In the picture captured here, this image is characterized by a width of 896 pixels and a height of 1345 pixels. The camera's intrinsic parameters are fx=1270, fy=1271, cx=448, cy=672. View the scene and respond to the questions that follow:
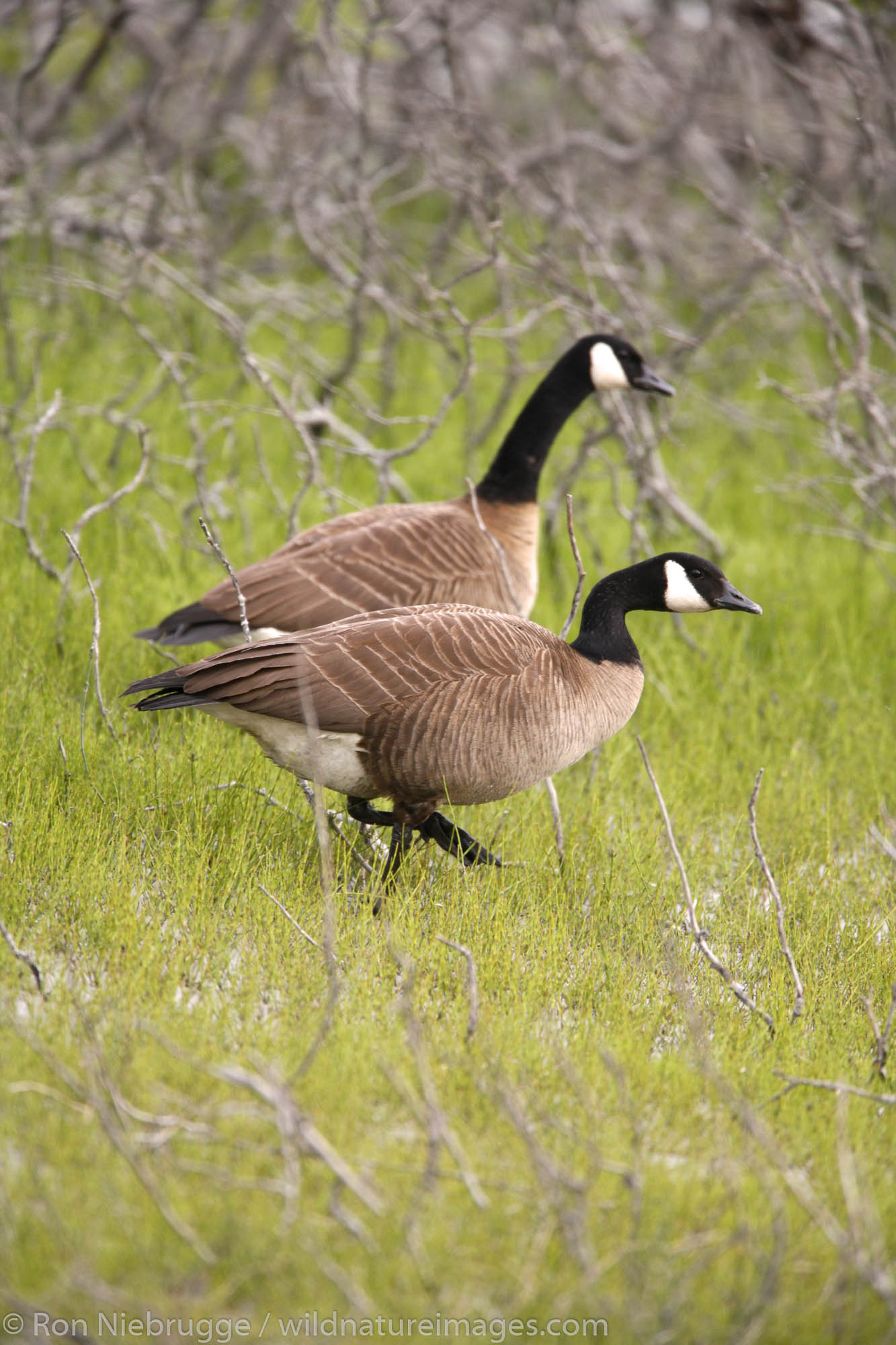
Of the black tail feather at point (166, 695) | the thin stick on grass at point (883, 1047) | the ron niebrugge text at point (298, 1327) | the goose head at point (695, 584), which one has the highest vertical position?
the goose head at point (695, 584)

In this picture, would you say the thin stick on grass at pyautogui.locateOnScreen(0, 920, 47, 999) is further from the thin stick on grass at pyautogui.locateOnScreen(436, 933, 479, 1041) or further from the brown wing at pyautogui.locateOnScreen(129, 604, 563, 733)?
the thin stick on grass at pyautogui.locateOnScreen(436, 933, 479, 1041)

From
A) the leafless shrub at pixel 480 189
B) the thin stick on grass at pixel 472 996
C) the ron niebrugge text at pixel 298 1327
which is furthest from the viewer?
the leafless shrub at pixel 480 189

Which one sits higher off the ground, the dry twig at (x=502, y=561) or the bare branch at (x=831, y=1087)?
the dry twig at (x=502, y=561)

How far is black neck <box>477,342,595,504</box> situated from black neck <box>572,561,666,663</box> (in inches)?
53.4

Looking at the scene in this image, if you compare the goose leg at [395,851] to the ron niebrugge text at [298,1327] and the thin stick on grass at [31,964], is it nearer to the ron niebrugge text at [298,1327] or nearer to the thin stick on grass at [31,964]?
the thin stick on grass at [31,964]

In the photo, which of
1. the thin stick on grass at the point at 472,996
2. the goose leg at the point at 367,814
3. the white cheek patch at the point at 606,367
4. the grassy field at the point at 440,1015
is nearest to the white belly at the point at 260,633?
the grassy field at the point at 440,1015

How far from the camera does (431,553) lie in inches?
206

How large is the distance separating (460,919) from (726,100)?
819 cm

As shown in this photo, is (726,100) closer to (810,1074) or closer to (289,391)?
(289,391)

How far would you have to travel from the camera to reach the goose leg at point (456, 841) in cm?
427

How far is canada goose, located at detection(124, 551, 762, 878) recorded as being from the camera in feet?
→ 13.0

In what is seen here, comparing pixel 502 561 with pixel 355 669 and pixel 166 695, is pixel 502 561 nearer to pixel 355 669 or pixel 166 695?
pixel 355 669

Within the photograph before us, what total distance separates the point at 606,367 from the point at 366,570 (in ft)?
5.79

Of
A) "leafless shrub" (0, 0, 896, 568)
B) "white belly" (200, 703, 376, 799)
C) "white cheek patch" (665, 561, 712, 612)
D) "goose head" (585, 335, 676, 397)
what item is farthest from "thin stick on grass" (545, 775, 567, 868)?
"goose head" (585, 335, 676, 397)
